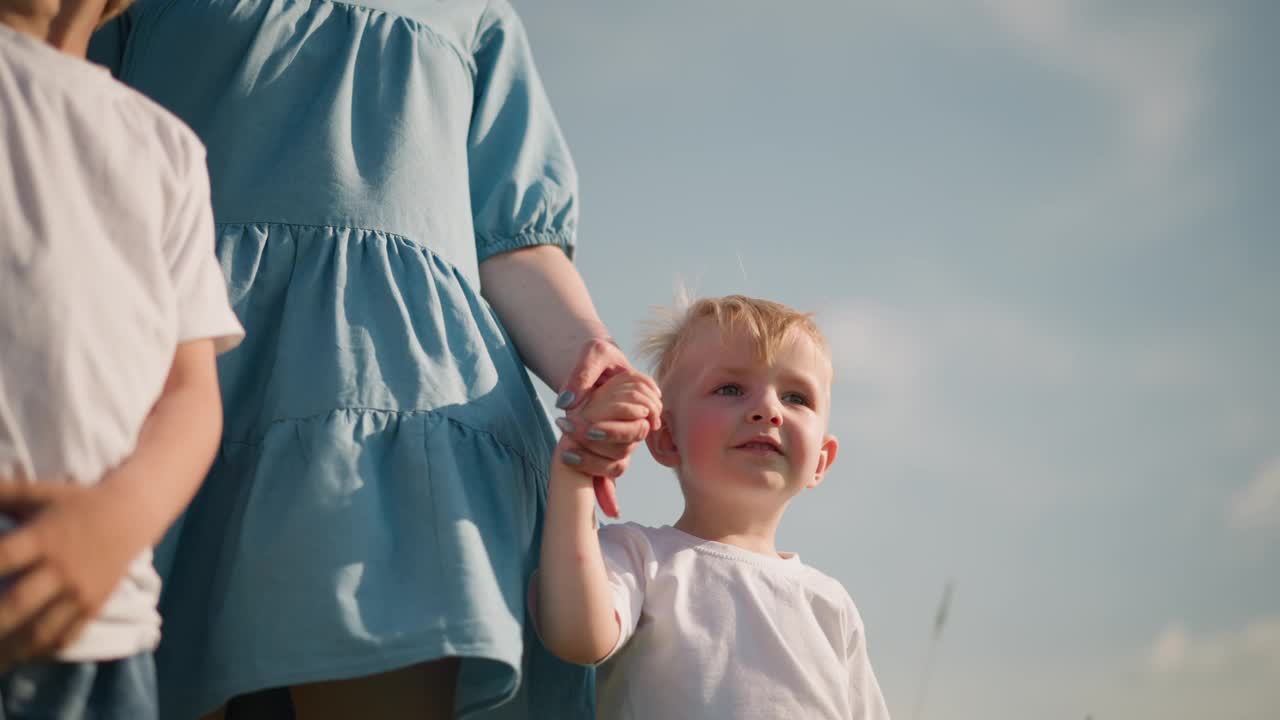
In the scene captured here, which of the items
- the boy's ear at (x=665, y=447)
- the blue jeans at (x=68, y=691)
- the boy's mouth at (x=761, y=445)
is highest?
the boy's mouth at (x=761, y=445)

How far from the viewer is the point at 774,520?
231cm

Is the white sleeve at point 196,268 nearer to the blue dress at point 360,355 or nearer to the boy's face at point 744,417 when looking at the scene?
the blue dress at point 360,355

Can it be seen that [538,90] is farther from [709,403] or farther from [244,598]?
[244,598]

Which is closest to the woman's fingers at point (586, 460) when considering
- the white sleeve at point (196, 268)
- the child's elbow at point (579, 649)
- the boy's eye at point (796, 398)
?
the child's elbow at point (579, 649)

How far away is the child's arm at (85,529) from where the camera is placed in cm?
94

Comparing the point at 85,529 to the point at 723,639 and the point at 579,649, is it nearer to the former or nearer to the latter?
the point at 579,649

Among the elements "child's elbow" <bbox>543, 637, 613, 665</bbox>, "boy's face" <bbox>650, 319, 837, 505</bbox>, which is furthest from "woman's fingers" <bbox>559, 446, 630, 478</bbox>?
"boy's face" <bbox>650, 319, 837, 505</bbox>

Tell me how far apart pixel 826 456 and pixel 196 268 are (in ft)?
5.03

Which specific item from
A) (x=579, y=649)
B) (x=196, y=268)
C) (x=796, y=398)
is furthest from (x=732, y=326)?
(x=196, y=268)

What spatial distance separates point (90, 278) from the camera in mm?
1143

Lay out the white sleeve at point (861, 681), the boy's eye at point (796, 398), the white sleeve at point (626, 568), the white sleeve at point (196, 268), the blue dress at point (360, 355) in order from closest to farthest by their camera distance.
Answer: the white sleeve at point (196, 268)
the blue dress at point (360, 355)
the white sleeve at point (626, 568)
the white sleeve at point (861, 681)
the boy's eye at point (796, 398)

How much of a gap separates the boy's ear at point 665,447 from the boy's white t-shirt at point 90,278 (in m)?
1.17

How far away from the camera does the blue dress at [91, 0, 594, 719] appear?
1374 mm

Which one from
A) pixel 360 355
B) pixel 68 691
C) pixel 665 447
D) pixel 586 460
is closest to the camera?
pixel 68 691
